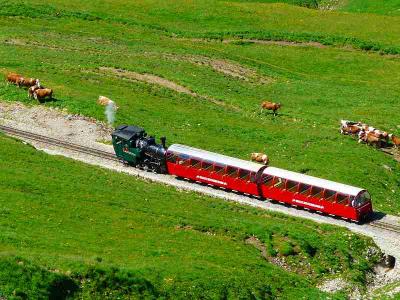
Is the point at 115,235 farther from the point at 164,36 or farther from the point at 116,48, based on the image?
the point at 164,36

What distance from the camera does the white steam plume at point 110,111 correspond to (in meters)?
73.9

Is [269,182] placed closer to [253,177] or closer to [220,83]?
[253,177]

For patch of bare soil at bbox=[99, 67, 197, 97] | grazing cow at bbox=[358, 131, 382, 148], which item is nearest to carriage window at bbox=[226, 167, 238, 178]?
grazing cow at bbox=[358, 131, 382, 148]

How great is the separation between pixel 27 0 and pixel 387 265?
285 feet

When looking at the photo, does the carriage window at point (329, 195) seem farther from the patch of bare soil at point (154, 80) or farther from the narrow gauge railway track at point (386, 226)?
the patch of bare soil at point (154, 80)

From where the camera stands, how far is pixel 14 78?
81.1m

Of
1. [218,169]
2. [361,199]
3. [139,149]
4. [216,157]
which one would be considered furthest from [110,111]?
[361,199]

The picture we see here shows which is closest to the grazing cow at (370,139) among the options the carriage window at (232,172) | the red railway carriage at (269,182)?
the red railway carriage at (269,182)

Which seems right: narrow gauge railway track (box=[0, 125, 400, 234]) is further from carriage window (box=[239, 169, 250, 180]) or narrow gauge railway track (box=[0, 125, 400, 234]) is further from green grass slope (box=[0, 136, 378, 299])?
carriage window (box=[239, 169, 250, 180])

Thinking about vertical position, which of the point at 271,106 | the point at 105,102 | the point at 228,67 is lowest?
the point at 271,106

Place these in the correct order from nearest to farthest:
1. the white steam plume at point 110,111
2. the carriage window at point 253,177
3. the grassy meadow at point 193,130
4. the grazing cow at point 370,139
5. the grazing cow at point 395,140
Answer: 1. the grassy meadow at point 193,130
2. the carriage window at point 253,177
3. the white steam plume at point 110,111
4. the grazing cow at point 395,140
5. the grazing cow at point 370,139

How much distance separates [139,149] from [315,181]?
50.0ft

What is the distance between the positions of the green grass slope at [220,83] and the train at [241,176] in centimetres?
454

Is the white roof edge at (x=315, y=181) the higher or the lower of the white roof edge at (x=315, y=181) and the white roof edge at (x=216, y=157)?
the lower
